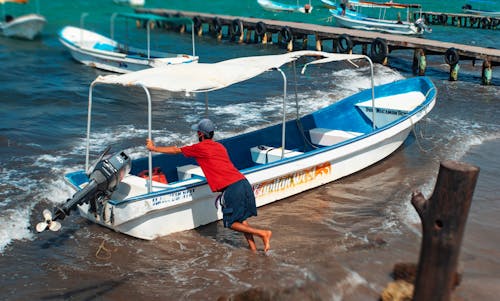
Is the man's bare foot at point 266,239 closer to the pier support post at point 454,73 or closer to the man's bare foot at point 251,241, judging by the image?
the man's bare foot at point 251,241

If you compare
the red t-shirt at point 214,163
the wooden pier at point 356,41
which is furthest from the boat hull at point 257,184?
the wooden pier at point 356,41

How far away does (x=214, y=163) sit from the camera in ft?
22.8

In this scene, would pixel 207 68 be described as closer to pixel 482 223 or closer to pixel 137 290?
pixel 137 290

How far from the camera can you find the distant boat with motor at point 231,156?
712 cm

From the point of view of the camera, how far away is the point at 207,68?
7.97 m

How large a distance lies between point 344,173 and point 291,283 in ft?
12.2

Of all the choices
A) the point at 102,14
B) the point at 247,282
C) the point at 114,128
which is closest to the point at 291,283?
the point at 247,282

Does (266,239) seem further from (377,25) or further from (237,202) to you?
(377,25)

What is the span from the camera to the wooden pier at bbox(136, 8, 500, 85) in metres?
19.1

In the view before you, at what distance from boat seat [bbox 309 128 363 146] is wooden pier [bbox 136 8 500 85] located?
10.2m

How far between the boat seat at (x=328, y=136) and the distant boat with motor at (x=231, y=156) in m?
0.02

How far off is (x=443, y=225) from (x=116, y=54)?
57.7ft

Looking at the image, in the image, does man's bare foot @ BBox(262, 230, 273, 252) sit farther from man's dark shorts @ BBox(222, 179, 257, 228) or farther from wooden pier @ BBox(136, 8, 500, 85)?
wooden pier @ BBox(136, 8, 500, 85)

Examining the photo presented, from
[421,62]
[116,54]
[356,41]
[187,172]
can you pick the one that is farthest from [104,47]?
[187,172]
